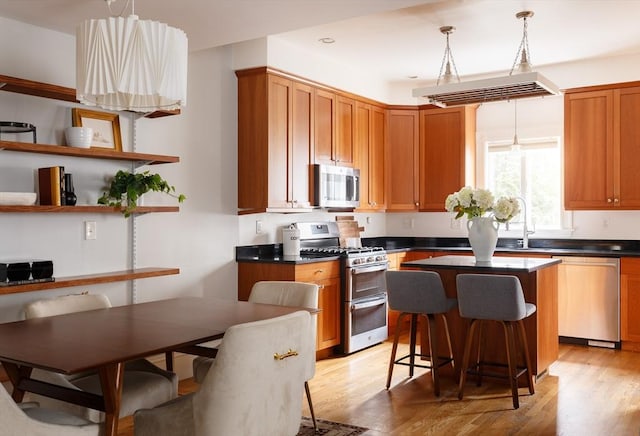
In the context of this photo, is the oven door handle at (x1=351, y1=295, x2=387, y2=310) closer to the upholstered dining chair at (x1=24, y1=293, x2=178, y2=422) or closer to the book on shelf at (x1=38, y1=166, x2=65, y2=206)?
the upholstered dining chair at (x1=24, y1=293, x2=178, y2=422)

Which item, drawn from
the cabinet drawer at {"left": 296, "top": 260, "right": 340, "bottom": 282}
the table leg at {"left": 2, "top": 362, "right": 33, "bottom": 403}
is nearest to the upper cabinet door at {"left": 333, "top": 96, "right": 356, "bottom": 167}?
the cabinet drawer at {"left": 296, "top": 260, "right": 340, "bottom": 282}

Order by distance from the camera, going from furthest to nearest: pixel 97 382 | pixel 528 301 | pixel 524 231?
pixel 524 231, pixel 528 301, pixel 97 382

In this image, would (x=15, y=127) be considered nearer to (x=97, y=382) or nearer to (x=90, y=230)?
(x=90, y=230)

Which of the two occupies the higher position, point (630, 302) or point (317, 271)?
point (317, 271)

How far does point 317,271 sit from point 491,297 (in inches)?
63.8

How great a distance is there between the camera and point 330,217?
618 cm

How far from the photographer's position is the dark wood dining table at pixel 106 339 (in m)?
2.12

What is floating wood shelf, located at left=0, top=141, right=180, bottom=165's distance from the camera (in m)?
3.27

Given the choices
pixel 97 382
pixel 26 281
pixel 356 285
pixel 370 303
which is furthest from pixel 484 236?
pixel 26 281

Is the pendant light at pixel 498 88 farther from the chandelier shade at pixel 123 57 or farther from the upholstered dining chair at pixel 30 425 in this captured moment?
the upholstered dining chair at pixel 30 425

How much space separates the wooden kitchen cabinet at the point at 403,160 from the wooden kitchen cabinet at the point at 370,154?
0.14 meters

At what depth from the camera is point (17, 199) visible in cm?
329

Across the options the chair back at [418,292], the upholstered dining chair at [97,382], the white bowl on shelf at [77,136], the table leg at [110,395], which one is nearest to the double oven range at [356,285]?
the chair back at [418,292]

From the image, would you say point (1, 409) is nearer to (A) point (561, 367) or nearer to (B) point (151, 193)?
(B) point (151, 193)
